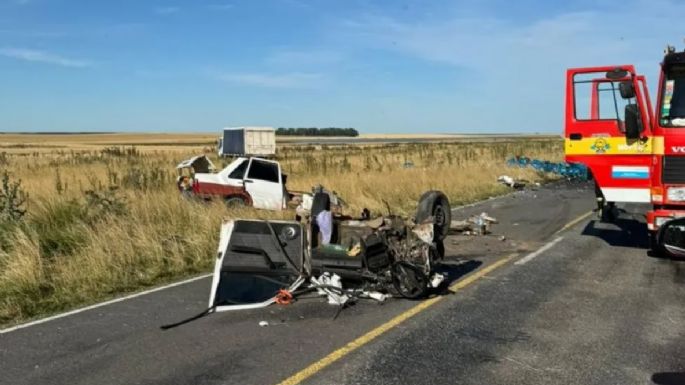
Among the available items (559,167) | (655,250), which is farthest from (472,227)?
(559,167)

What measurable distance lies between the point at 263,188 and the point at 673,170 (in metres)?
8.67

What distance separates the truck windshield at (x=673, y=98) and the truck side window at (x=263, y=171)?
8516mm

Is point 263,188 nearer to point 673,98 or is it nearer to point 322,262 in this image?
point 322,262

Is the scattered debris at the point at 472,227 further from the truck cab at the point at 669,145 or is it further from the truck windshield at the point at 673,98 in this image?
the truck windshield at the point at 673,98

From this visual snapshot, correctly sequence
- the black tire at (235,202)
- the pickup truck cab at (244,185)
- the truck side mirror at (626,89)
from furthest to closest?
1. the pickup truck cab at (244,185)
2. the black tire at (235,202)
3. the truck side mirror at (626,89)

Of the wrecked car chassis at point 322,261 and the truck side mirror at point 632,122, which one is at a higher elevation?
the truck side mirror at point 632,122

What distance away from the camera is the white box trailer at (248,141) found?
128 ft

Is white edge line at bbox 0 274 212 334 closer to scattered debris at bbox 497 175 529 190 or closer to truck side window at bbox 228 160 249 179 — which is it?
truck side window at bbox 228 160 249 179

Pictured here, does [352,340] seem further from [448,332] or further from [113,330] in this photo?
[113,330]

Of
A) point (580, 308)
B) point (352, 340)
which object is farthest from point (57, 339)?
point (580, 308)

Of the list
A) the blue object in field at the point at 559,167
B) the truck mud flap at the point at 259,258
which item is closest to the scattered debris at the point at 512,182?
the blue object in field at the point at 559,167

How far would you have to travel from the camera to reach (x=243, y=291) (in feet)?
22.6

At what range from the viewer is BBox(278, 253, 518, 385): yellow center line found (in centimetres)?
457

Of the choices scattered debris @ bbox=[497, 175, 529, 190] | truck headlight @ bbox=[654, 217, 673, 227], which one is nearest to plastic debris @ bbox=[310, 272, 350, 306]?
truck headlight @ bbox=[654, 217, 673, 227]
